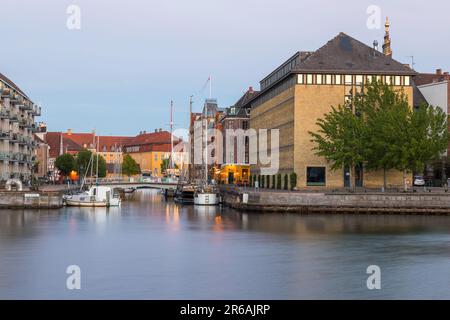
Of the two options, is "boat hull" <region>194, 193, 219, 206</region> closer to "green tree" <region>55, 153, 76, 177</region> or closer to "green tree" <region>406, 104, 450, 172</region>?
"green tree" <region>406, 104, 450, 172</region>

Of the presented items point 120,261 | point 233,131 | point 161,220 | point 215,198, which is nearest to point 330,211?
point 161,220

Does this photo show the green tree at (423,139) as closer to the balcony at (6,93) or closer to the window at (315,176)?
the window at (315,176)

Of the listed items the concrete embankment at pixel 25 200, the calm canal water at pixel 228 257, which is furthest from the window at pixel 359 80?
the concrete embankment at pixel 25 200

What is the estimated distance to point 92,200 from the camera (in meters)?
114

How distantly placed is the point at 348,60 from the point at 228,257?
60.8 metres

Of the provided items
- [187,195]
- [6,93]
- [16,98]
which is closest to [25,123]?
[16,98]

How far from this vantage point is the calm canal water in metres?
40.3

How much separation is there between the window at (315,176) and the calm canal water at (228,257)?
19255 mm

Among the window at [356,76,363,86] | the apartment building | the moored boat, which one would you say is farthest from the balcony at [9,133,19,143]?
the window at [356,76,363,86]

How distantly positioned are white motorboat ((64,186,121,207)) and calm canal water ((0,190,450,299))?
951 inches

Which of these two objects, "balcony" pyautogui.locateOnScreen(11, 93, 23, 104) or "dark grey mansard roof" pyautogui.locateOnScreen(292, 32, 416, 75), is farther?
"balcony" pyautogui.locateOnScreen(11, 93, 23, 104)

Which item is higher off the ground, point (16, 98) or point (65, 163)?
point (16, 98)

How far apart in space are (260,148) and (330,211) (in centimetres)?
5092

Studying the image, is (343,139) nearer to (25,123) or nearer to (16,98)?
(16,98)
